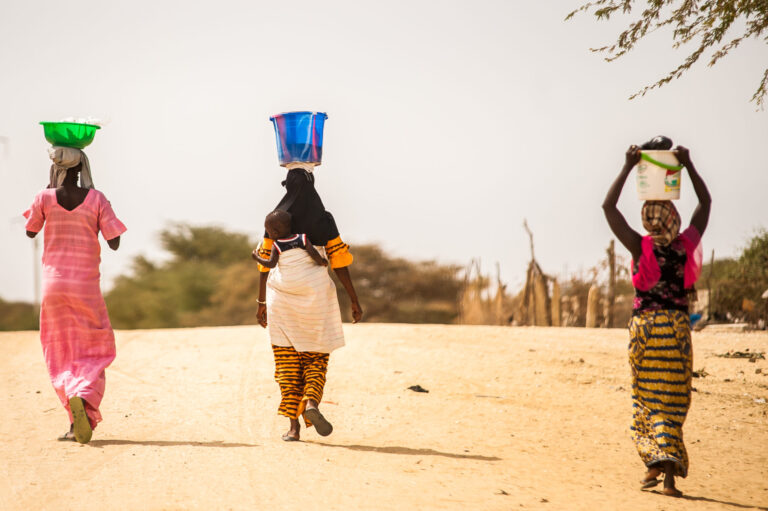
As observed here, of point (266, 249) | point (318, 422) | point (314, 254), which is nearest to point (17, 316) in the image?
point (266, 249)

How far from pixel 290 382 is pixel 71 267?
1.97m

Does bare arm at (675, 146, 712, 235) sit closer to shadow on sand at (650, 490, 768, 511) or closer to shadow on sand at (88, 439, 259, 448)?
shadow on sand at (650, 490, 768, 511)

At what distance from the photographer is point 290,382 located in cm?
760

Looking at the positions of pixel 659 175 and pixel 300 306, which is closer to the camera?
pixel 659 175

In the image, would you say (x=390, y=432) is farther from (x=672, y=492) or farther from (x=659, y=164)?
(x=659, y=164)

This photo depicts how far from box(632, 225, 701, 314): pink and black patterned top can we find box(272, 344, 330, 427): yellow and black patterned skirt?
2.70 metres

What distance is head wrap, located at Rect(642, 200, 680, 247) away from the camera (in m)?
5.88

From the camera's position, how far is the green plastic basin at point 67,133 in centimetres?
767

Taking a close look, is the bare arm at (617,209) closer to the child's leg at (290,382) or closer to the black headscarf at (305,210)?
the black headscarf at (305,210)

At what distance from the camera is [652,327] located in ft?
19.6

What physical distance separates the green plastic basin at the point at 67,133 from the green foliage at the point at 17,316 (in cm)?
3554

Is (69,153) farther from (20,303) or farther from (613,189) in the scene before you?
(20,303)

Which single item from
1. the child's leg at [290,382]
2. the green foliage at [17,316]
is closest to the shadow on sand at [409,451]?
the child's leg at [290,382]

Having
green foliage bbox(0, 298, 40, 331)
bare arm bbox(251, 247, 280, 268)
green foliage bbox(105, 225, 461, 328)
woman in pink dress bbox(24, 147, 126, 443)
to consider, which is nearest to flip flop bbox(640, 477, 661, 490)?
bare arm bbox(251, 247, 280, 268)
